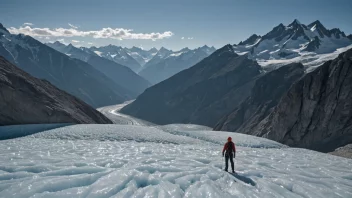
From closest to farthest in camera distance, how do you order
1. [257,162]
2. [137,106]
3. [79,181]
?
[79,181] → [257,162] → [137,106]

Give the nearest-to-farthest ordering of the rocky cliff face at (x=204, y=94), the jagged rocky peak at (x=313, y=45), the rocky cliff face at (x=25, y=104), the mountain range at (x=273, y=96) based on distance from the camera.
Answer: the rocky cliff face at (x=25, y=104)
the mountain range at (x=273, y=96)
the rocky cliff face at (x=204, y=94)
the jagged rocky peak at (x=313, y=45)

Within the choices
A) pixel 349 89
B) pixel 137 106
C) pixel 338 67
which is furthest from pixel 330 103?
pixel 137 106

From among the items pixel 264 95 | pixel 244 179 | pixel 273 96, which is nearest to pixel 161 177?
pixel 244 179

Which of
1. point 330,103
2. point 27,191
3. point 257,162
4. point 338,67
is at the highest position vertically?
point 338,67

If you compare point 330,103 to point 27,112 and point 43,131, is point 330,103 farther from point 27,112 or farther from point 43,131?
point 27,112

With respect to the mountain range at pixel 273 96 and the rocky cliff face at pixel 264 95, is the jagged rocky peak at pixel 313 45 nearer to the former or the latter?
the mountain range at pixel 273 96

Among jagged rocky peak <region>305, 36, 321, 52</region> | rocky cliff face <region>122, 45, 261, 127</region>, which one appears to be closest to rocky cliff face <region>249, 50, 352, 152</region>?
rocky cliff face <region>122, 45, 261, 127</region>

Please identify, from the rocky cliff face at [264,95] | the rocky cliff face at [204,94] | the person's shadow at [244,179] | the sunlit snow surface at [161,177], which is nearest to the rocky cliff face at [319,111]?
the rocky cliff face at [264,95]
